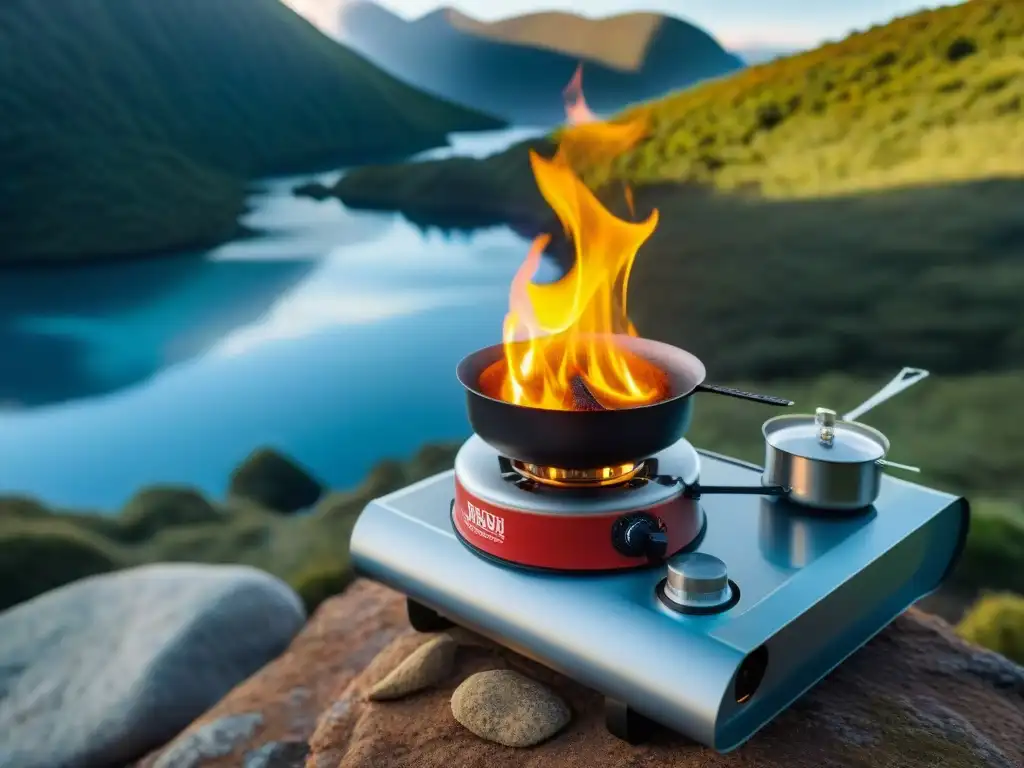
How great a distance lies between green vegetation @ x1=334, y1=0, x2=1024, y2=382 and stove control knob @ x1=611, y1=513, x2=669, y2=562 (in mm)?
3254

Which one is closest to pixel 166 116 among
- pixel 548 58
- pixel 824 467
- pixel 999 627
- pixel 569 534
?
pixel 548 58

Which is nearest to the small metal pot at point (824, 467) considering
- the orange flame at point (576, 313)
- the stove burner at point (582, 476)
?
the stove burner at point (582, 476)

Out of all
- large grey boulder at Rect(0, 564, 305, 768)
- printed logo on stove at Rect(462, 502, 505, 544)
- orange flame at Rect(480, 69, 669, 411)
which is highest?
orange flame at Rect(480, 69, 669, 411)

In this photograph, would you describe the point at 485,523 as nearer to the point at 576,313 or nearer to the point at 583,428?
the point at 583,428

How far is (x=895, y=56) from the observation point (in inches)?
219

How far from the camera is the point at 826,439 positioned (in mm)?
2012

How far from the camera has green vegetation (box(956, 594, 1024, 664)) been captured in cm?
268

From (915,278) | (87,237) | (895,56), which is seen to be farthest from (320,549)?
(895,56)

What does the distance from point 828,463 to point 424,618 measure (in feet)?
3.27

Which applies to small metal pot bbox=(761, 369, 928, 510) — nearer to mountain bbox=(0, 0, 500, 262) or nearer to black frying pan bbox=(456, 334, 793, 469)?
black frying pan bbox=(456, 334, 793, 469)

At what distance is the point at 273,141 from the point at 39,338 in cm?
176

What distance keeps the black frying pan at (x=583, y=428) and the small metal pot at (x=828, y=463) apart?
24 centimetres

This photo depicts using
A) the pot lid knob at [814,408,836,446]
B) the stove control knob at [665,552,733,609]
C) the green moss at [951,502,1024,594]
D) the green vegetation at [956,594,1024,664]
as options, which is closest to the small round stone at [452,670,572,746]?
the stove control knob at [665,552,733,609]

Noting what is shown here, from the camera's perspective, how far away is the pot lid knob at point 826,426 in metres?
2.01
